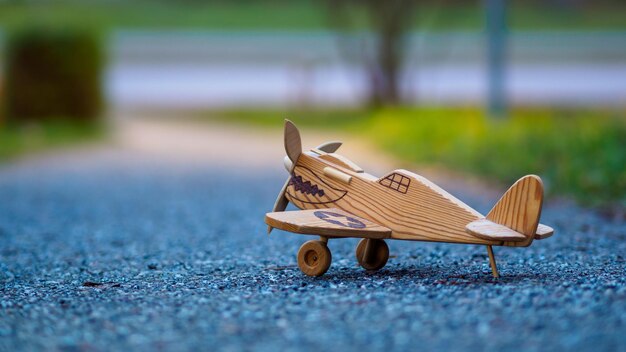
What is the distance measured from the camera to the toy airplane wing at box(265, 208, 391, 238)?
509cm

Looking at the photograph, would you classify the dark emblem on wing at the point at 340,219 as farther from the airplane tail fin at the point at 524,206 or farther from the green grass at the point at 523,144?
the green grass at the point at 523,144

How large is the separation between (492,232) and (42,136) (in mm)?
12595

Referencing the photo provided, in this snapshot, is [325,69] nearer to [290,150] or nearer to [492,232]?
[290,150]

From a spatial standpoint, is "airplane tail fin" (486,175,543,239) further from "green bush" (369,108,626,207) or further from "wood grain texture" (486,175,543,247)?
"green bush" (369,108,626,207)

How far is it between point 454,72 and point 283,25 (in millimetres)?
13153

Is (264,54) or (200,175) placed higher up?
(264,54)

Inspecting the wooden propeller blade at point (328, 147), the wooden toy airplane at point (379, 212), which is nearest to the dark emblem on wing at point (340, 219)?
the wooden toy airplane at point (379, 212)

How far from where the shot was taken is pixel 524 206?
→ 490 cm

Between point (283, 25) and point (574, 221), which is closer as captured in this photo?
point (574, 221)

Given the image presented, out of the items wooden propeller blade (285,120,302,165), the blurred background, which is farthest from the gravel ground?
the blurred background

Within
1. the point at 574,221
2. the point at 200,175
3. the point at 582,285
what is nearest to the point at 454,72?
the point at 200,175

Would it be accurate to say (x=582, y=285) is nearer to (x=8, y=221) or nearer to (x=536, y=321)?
(x=536, y=321)

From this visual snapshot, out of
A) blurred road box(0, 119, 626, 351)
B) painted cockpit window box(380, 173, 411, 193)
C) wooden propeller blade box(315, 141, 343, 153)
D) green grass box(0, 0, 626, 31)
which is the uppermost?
green grass box(0, 0, 626, 31)

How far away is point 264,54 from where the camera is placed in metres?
33.7
